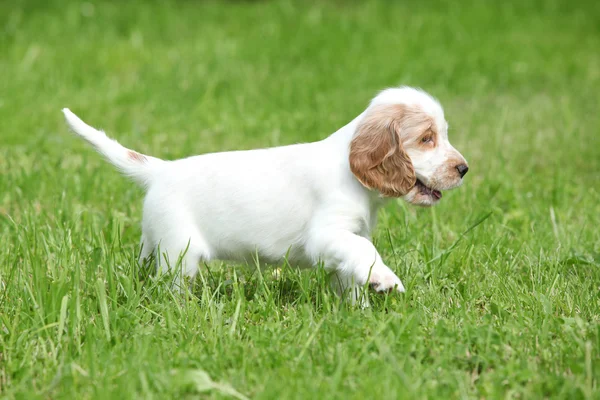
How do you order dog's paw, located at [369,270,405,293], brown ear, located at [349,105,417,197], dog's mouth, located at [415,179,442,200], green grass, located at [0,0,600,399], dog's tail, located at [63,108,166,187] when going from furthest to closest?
dog's tail, located at [63,108,166,187]
dog's mouth, located at [415,179,442,200]
brown ear, located at [349,105,417,197]
dog's paw, located at [369,270,405,293]
green grass, located at [0,0,600,399]

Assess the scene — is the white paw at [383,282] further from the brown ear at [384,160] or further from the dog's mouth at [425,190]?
the dog's mouth at [425,190]

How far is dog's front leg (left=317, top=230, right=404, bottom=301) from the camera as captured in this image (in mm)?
3123

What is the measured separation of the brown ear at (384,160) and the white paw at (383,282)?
1.42 ft

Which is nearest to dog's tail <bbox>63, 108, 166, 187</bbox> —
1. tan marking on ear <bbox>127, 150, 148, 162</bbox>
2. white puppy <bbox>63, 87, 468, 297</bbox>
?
tan marking on ear <bbox>127, 150, 148, 162</bbox>

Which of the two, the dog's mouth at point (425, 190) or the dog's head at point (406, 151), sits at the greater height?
the dog's head at point (406, 151)

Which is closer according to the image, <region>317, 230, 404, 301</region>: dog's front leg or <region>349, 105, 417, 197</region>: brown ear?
<region>317, 230, 404, 301</region>: dog's front leg

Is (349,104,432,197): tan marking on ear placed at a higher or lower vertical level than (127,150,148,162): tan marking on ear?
higher

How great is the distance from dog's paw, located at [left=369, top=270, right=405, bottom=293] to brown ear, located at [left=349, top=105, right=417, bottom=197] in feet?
1.43

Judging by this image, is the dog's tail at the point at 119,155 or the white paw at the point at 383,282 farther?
the dog's tail at the point at 119,155

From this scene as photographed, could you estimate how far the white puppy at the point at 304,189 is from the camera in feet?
11.2

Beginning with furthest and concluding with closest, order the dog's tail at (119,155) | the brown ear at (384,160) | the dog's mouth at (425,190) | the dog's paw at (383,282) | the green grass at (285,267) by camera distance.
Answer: the dog's tail at (119,155), the dog's mouth at (425,190), the brown ear at (384,160), the dog's paw at (383,282), the green grass at (285,267)

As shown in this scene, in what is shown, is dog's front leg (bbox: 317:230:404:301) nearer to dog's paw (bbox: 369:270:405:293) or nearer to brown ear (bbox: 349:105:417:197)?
dog's paw (bbox: 369:270:405:293)

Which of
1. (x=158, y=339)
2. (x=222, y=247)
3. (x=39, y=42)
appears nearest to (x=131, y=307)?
(x=158, y=339)

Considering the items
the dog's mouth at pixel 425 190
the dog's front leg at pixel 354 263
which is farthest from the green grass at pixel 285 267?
the dog's mouth at pixel 425 190
